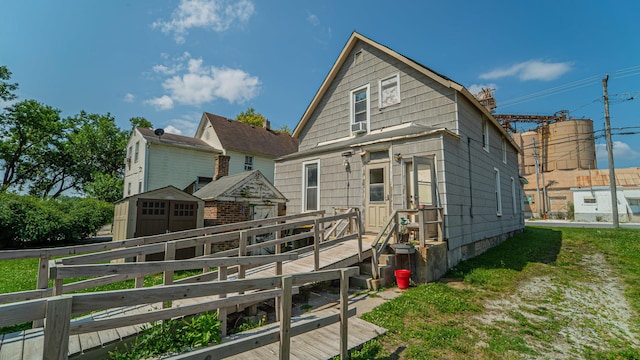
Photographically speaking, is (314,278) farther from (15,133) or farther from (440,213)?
(15,133)

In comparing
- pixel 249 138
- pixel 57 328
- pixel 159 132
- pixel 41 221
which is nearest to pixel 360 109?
pixel 57 328

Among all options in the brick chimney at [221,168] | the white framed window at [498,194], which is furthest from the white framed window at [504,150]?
the brick chimney at [221,168]

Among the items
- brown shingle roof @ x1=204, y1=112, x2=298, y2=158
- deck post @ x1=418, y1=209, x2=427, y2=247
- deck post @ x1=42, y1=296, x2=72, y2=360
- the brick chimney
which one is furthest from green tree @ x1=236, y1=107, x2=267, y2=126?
deck post @ x1=42, y1=296, x2=72, y2=360

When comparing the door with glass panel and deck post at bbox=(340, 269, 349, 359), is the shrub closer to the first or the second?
the door with glass panel

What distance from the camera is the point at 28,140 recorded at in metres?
25.7

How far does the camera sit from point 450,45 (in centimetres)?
1297

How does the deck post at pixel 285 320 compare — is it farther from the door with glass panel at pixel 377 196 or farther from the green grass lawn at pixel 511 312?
the door with glass panel at pixel 377 196

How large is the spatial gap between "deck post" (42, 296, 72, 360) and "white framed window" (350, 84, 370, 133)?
1031 cm

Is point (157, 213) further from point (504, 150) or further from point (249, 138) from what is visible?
point (504, 150)

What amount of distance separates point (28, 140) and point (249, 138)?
2068 centimetres

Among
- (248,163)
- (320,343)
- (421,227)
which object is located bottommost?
(320,343)

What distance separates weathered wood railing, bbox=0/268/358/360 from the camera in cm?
173

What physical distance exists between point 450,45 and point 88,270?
1484 cm

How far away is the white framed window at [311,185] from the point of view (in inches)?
447
